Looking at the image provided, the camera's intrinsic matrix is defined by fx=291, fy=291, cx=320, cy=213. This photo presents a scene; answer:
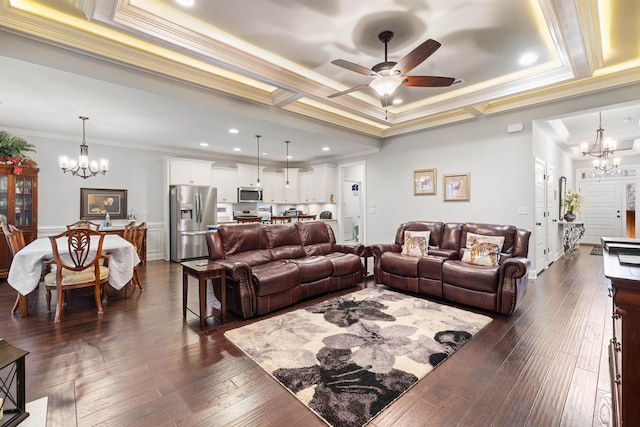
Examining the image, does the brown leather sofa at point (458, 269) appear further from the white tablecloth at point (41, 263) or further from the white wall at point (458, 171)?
the white tablecloth at point (41, 263)

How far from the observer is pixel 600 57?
3445 mm

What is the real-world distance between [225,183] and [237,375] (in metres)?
6.32

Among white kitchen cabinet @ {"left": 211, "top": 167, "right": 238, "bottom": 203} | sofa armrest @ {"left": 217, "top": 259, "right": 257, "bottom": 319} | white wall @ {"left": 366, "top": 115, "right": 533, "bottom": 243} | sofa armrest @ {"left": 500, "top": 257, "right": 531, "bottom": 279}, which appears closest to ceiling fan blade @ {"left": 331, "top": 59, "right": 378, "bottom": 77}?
sofa armrest @ {"left": 217, "top": 259, "right": 257, "bottom": 319}

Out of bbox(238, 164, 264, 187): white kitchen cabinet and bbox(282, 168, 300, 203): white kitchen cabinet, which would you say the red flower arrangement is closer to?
bbox(238, 164, 264, 187): white kitchen cabinet

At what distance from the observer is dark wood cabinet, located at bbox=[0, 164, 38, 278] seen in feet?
15.4

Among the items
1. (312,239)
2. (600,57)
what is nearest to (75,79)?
(312,239)

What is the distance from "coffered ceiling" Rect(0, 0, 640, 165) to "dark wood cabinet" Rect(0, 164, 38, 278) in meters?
0.93

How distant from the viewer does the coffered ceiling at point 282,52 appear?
2.64 metres

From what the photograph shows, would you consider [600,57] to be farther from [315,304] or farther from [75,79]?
[75,79]

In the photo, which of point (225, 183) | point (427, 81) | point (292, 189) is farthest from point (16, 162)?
point (427, 81)

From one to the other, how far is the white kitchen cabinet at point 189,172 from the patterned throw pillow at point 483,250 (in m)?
6.06

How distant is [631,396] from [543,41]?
11.8 feet

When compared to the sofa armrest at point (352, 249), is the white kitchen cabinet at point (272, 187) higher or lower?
higher

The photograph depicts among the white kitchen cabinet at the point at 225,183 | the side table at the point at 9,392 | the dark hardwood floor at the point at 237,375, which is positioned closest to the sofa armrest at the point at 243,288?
the dark hardwood floor at the point at 237,375
